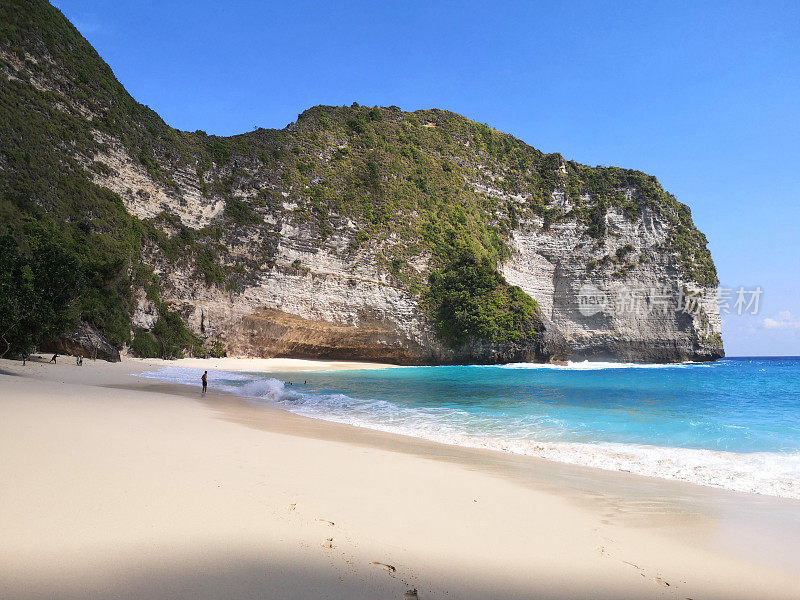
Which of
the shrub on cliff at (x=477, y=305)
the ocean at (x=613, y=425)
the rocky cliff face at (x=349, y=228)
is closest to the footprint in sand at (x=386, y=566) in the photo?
the ocean at (x=613, y=425)

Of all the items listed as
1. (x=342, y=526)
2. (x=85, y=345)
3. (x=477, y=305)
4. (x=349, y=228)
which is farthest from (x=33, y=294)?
(x=477, y=305)

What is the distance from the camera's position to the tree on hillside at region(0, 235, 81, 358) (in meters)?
16.2

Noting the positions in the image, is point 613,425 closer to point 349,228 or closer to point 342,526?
point 342,526

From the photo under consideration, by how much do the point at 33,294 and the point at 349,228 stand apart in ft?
113

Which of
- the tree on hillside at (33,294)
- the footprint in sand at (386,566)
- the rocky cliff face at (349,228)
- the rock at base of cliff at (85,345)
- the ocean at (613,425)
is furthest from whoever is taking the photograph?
the rocky cliff face at (349,228)

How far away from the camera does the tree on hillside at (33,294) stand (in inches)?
638

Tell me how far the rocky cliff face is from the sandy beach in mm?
25774

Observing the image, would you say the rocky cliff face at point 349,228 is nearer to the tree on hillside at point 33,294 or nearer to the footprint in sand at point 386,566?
the tree on hillside at point 33,294

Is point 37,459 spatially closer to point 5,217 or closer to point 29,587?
point 29,587

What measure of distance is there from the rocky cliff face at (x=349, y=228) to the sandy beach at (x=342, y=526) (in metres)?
25.8

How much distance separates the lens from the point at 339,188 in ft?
169

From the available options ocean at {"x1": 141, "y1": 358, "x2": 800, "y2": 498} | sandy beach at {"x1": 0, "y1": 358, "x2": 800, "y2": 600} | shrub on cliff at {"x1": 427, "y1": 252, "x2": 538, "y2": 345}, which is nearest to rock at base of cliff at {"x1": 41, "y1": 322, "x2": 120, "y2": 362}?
ocean at {"x1": 141, "y1": 358, "x2": 800, "y2": 498}

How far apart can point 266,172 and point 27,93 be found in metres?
19.8

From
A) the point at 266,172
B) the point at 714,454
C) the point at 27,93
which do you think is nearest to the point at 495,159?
the point at 266,172
